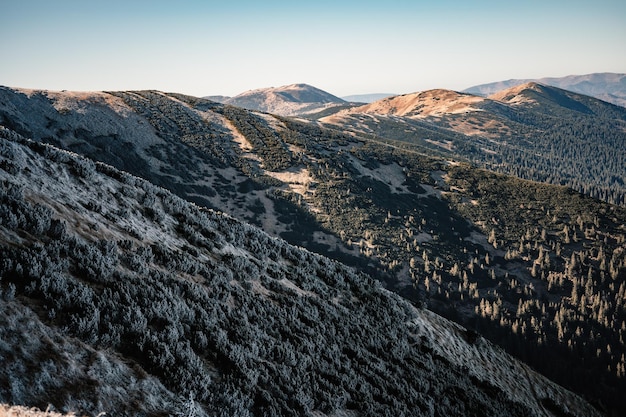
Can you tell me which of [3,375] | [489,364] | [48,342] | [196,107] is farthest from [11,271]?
[196,107]

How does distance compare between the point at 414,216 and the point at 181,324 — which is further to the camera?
the point at 414,216

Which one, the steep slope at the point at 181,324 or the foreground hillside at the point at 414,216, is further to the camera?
the foreground hillside at the point at 414,216

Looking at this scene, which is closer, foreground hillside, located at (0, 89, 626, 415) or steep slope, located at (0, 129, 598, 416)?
steep slope, located at (0, 129, 598, 416)

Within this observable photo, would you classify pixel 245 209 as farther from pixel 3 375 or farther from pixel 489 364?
pixel 3 375
